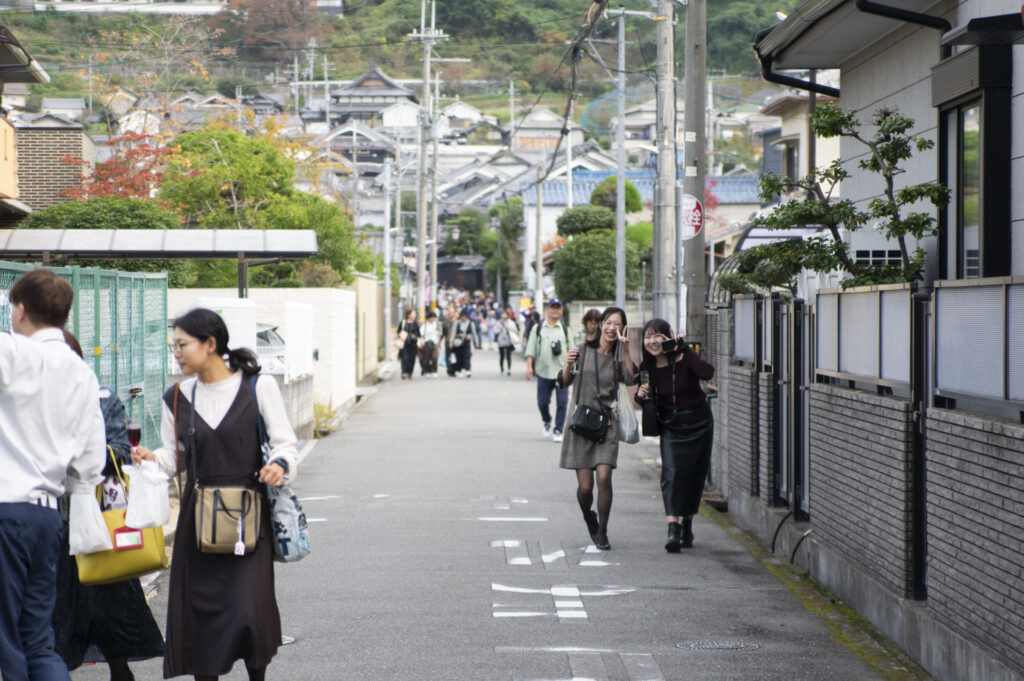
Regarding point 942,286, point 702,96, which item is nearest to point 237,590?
point 942,286

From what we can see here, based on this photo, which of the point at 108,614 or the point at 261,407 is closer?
the point at 261,407

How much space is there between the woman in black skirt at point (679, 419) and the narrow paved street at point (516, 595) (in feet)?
1.27

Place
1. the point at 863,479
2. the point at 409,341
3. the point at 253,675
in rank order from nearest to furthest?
the point at 253,675 → the point at 863,479 → the point at 409,341

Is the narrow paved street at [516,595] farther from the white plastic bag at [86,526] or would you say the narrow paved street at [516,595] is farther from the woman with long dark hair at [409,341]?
the woman with long dark hair at [409,341]

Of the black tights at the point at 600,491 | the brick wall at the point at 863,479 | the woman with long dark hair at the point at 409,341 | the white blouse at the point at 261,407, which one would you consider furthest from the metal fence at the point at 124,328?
the woman with long dark hair at the point at 409,341

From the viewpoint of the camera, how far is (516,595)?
27.0ft

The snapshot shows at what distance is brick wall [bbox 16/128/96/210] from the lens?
27812 mm

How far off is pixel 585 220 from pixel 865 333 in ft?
124

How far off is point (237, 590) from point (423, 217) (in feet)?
120

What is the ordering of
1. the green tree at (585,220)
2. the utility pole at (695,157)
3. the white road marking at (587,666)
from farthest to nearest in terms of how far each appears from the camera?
1. the green tree at (585,220)
2. the utility pole at (695,157)
3. the white road marking at (587,666)

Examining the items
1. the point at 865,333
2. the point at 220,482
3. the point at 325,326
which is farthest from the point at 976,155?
the point at 325,326

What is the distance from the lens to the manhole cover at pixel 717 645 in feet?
22.6

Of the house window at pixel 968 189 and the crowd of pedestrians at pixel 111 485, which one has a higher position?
the house window at pixel 968 189

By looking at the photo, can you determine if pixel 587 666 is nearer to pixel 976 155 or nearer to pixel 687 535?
pixel 687 535
